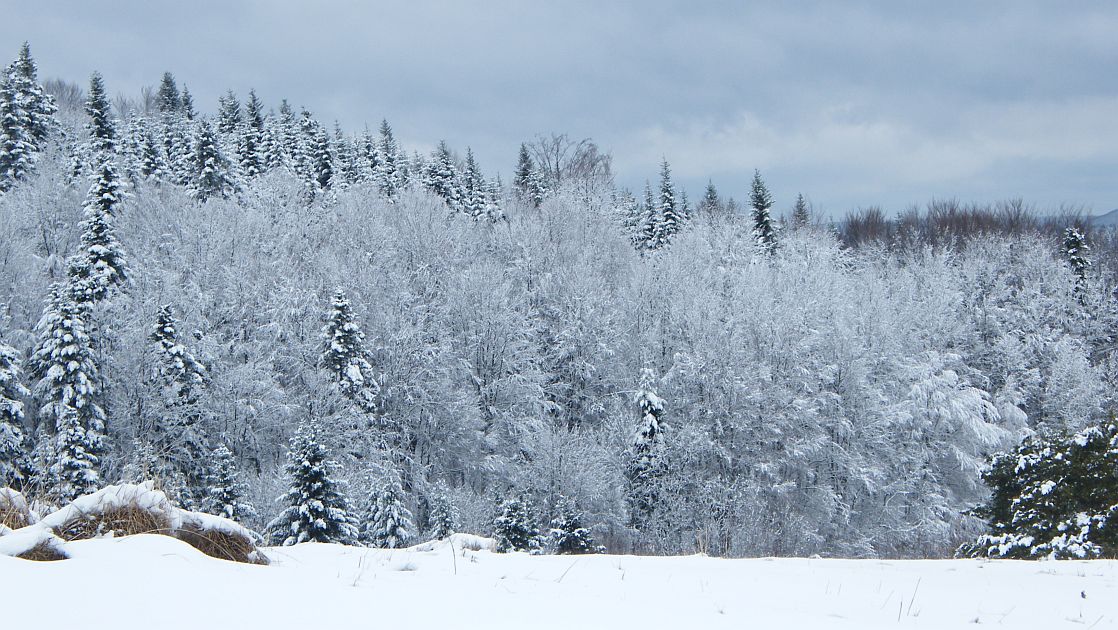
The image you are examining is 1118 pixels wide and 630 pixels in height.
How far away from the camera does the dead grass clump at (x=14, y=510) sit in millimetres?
5508

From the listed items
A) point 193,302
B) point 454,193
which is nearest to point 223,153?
point 454,193

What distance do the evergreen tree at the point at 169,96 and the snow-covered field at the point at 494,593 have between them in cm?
7435

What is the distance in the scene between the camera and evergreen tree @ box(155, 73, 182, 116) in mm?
70938

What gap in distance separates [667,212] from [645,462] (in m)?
29.2

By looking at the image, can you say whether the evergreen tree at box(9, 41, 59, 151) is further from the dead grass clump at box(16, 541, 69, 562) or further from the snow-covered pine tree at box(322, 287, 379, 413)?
the dead grass clump at box(16, 541, 69, 562)

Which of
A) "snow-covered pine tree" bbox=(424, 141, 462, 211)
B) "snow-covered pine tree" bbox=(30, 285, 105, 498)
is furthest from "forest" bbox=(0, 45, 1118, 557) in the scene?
"snow-covered pine tree" bbox=(424, 141, 462, 211)

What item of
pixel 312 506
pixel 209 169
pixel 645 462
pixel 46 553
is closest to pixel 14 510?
pixel 46 553

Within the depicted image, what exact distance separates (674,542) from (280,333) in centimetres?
1873

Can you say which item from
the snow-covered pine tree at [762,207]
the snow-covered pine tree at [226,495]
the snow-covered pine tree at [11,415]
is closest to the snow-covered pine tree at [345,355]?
the snow-covered pine tree at [226,495]

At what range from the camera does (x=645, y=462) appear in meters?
31.5

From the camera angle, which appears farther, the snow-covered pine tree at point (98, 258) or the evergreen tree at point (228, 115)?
the evergreen tree at point (228, 115)

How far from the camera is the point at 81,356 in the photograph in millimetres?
23484

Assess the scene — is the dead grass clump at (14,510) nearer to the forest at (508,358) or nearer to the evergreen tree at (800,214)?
the forest at (508,358)

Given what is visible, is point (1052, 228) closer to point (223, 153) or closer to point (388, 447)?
point (388, 447)
